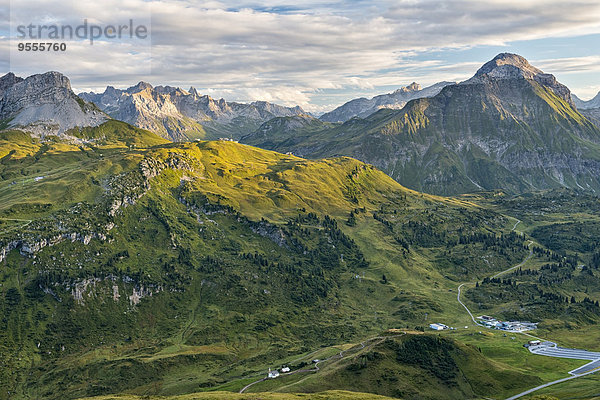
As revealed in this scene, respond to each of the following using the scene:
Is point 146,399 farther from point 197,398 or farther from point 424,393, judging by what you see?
point 424,393

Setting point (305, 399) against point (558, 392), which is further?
point (558, 392)

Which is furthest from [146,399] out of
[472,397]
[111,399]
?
[472,397]

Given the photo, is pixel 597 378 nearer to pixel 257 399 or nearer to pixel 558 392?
pixel 558 392

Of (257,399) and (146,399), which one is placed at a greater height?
(257,399)

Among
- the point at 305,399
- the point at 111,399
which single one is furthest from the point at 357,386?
the point at 111,399

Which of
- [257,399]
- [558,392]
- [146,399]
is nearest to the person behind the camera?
[257,399]

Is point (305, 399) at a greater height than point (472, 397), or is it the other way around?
point (305, 399)

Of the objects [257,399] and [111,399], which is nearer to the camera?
[257,399]

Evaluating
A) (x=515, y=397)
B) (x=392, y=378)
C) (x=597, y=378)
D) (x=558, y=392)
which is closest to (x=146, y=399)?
(x=392, y=378)

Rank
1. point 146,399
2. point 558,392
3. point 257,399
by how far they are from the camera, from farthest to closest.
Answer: point 146,399 < point 558,392 < point 257,399
